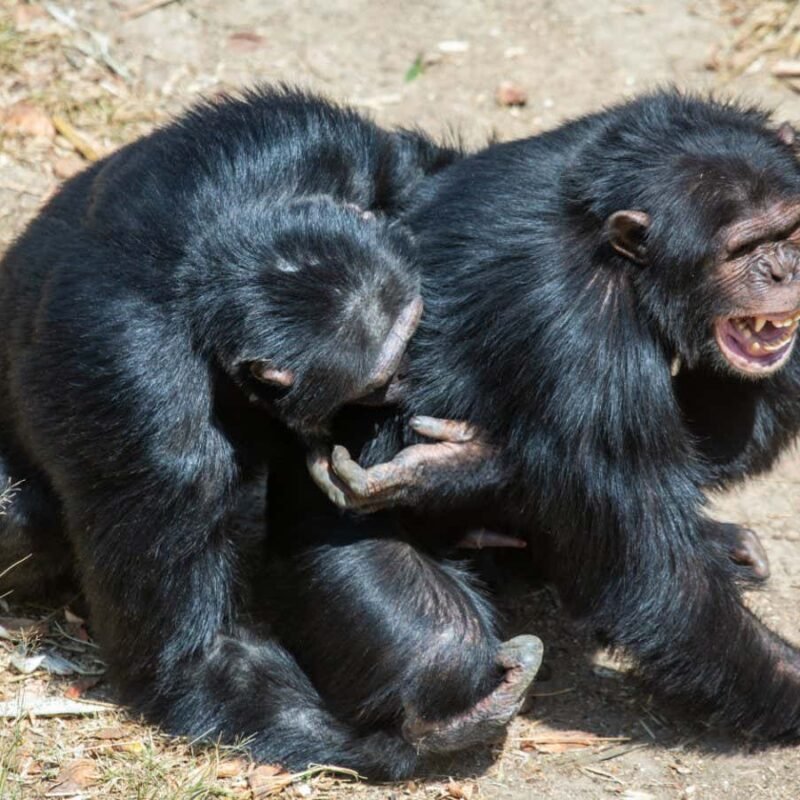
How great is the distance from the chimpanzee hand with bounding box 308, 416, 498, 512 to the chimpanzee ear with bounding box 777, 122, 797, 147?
1.91m

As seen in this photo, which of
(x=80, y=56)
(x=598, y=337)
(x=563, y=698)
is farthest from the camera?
(x=80, y=56)

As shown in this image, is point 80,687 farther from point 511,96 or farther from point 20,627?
point 511,96

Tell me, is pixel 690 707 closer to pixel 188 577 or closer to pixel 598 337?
pixel 598 337

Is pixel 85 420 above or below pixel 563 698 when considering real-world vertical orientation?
above

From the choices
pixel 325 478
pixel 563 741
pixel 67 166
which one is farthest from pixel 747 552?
pixel 67 166

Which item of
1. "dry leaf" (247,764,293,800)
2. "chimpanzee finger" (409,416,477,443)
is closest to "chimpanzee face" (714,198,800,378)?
"chimpanzee finger" (409,416,477,443)

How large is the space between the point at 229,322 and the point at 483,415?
123cm

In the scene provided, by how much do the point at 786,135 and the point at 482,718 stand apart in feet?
9.80

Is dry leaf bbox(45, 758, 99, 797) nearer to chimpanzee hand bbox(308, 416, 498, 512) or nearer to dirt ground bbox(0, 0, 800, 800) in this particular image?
chimpanzee hand bbox(308, 416, 498, 512)

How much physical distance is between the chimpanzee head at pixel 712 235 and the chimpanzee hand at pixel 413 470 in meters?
1.02

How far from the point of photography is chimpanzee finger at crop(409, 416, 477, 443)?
6.57 m

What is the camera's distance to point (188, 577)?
257 inches

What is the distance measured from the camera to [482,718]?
21.7ft

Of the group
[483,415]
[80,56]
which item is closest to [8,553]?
[483,415]
